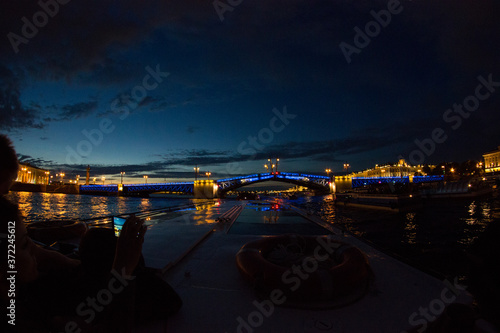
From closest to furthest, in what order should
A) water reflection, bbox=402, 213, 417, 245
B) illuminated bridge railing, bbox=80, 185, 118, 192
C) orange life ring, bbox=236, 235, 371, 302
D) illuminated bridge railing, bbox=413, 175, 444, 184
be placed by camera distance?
orange life ring, bbox=236, 235, 371, 302 < water reflection, bbox=402, 213, 417, 245 < illuminated bridge railing, bbox=413, 175, 444, 184 < illuminated bridge railing, bbox=80, 185, 118, 192

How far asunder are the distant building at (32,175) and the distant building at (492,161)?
202 m

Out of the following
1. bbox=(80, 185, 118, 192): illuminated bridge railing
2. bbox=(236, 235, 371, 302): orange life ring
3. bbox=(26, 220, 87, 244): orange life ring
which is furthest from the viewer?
bbox=(80, 185, 118, 192): illuminated bridge railing

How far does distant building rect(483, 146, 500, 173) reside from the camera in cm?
9925

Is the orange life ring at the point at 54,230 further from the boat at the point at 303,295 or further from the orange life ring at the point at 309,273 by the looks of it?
the orange life ring at the point at 309,273

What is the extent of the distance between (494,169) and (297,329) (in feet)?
462

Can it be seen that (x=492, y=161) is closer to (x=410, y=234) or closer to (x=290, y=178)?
(x=290, y=178)

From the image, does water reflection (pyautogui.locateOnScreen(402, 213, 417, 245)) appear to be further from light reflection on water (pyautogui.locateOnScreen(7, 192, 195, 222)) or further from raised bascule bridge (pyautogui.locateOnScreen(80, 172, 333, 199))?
raised bascule bridge (pyautogui.locateOnScreen(80, 172, 333, 199))

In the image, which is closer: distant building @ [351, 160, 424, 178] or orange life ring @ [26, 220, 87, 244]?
orange life ring @ [26, 220, 87, 244]

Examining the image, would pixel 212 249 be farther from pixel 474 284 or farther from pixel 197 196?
pixel 197 196

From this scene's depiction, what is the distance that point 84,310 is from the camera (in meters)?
1.77
